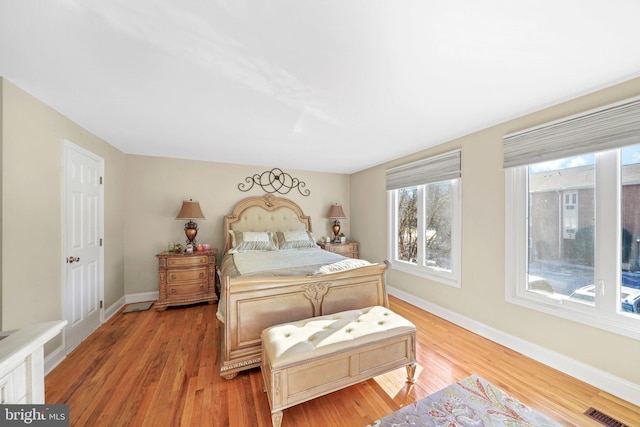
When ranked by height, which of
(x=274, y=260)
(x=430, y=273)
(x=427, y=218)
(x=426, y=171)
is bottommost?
(x=430, y=273)

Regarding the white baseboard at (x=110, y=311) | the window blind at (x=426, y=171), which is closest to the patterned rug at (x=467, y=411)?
the window blind at (x=426, y=171)

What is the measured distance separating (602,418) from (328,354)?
1.86 meters

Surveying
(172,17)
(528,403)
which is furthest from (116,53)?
(528,403)

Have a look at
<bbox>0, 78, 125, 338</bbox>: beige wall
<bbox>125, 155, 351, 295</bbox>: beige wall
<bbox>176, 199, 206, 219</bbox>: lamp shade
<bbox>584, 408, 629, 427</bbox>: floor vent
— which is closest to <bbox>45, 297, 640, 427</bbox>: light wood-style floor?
<bbox>584, 408, 629, 427</bbox>: floor vent

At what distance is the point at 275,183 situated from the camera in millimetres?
4480

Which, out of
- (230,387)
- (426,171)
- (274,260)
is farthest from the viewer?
(426,171)

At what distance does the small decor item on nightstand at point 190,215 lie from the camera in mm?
3506

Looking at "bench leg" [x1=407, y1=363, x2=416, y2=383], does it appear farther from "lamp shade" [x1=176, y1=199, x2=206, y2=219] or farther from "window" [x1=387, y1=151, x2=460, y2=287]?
"lamp shade" [x1=176, y1=199, x2=206, y2=219]

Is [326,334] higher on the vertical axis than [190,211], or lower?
lower

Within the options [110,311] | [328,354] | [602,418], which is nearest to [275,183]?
[110,311]

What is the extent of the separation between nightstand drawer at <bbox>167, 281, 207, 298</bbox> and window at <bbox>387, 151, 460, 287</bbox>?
306cm

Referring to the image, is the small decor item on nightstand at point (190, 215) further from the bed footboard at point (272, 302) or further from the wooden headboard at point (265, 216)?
the bed footboard at point (272, 302)

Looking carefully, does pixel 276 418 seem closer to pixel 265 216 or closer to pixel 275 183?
pixel 265 216

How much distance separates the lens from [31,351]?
69 centimetres
